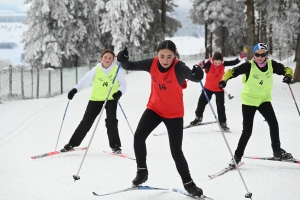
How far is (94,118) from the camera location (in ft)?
21.8

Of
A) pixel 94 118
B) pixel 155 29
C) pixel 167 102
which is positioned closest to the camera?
pixel 167 102

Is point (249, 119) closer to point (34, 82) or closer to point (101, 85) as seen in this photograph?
point (101, 85)

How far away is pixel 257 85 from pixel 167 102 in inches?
75.2

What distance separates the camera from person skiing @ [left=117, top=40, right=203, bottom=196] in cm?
412

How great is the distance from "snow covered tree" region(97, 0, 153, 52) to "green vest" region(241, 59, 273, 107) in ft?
76.5

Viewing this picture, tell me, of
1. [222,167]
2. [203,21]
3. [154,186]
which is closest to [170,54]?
[154,186]

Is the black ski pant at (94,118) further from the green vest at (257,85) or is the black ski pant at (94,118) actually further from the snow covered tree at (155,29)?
the snow covered tree at (155,29)

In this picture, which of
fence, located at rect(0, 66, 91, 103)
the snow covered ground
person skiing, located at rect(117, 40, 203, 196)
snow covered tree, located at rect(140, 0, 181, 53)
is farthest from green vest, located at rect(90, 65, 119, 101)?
snow covered tree, located at rect(140, 0, 181, 53)

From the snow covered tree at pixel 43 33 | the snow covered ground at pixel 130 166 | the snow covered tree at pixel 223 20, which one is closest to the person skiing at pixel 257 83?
the snow covered ground at pixel 130 166

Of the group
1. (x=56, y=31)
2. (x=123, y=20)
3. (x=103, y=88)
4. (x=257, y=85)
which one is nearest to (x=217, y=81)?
(x=257, y=85)

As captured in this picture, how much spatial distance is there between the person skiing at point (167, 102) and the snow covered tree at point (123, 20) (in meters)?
24.1

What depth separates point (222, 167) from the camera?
18.9 feet

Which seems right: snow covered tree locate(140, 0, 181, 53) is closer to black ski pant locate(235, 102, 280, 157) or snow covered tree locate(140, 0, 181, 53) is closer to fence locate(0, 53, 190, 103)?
fence locate(0, 53, 190, 103)

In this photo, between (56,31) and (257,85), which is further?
(56,31)
